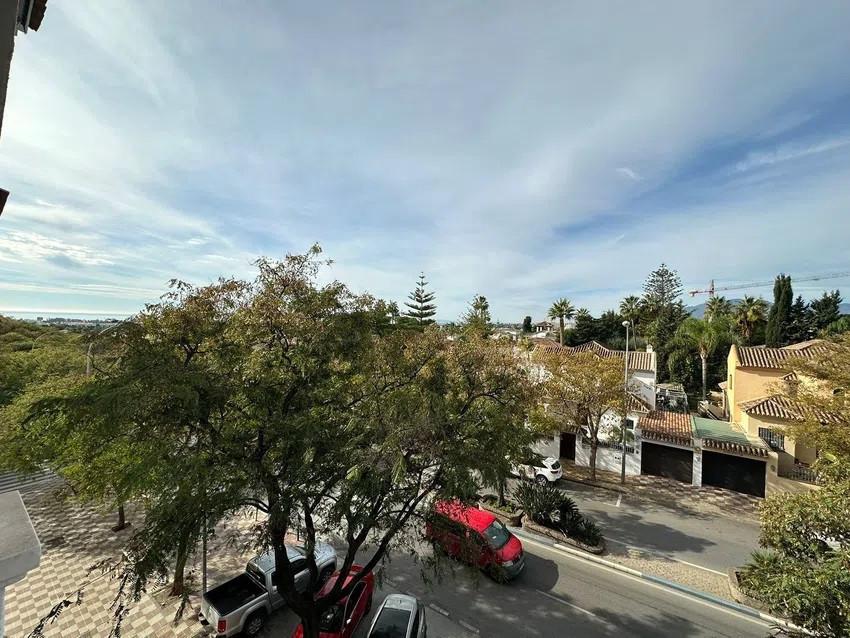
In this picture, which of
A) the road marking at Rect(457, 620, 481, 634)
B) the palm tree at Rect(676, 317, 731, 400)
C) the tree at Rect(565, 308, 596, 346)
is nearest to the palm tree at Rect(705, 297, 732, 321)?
the palm tree at Rect(676, 317, 731, 400)

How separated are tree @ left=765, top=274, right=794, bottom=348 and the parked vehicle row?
4512 cm

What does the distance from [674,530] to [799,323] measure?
41.0m

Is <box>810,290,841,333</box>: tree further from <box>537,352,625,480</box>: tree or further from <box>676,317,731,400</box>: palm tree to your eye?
<box>537,352,625,480</box>: tree

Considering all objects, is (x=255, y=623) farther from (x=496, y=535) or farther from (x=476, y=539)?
(x=496, y=535)

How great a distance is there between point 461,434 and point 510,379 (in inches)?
80.8

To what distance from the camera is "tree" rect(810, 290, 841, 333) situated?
40.2 m

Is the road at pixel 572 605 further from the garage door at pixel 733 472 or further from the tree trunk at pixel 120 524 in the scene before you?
the garage door at pixel 733 472

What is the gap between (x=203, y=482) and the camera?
18.1 feet

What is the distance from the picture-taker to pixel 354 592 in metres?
8.95

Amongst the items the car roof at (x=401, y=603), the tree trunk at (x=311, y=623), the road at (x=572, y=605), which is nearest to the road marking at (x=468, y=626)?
the road at (x=572, y=605)

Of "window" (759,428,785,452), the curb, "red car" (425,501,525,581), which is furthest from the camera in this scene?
"window" (759,428,785,452)

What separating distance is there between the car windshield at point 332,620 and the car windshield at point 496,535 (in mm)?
4513

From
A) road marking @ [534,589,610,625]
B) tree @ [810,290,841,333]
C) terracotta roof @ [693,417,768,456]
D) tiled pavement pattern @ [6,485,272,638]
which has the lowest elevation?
tiled pavement pattern @ [6,485,272,638]

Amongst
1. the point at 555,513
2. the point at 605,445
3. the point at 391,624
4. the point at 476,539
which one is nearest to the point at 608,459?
the point at 605,445
